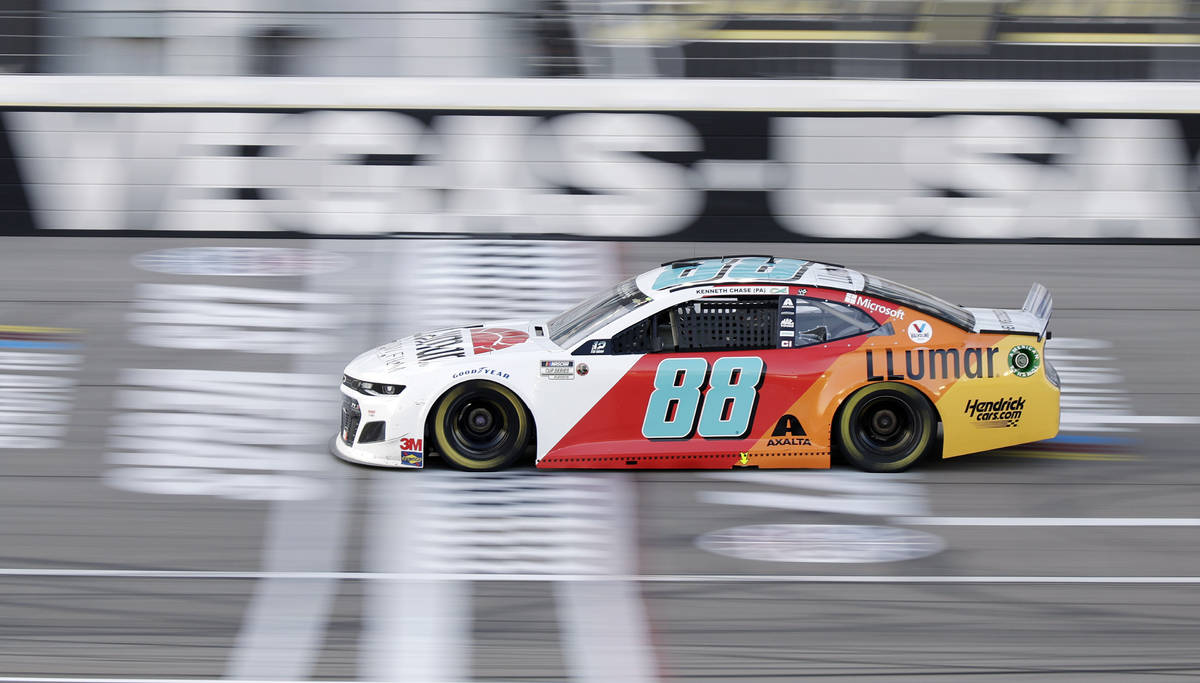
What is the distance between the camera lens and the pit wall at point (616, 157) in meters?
13.5

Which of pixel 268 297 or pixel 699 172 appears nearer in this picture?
pixel 268 297

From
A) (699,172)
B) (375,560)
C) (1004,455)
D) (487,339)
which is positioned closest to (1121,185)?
(699,172)

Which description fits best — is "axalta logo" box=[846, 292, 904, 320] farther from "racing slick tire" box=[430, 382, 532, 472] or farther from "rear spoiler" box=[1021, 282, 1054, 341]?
"racing slick tire" box=[430, 382, 532, 472]

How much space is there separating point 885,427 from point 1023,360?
2.81ft

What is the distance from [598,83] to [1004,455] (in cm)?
655

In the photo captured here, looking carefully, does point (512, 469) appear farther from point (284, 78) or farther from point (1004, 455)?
point (284, 78)

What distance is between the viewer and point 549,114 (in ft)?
44.7

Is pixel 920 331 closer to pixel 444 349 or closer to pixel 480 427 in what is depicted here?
pixel 480 427

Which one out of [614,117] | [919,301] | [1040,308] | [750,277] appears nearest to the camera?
[750,277]

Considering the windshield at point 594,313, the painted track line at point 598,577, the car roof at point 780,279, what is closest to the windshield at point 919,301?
the car roof at point 780,279

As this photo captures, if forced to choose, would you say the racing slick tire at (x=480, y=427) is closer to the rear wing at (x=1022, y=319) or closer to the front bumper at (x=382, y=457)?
the front bumper at (x=382, y=457)

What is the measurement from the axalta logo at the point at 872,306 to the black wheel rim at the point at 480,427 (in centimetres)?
206

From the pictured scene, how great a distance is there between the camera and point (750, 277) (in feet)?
26.4

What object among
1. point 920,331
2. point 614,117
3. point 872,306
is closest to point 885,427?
point 920,331
